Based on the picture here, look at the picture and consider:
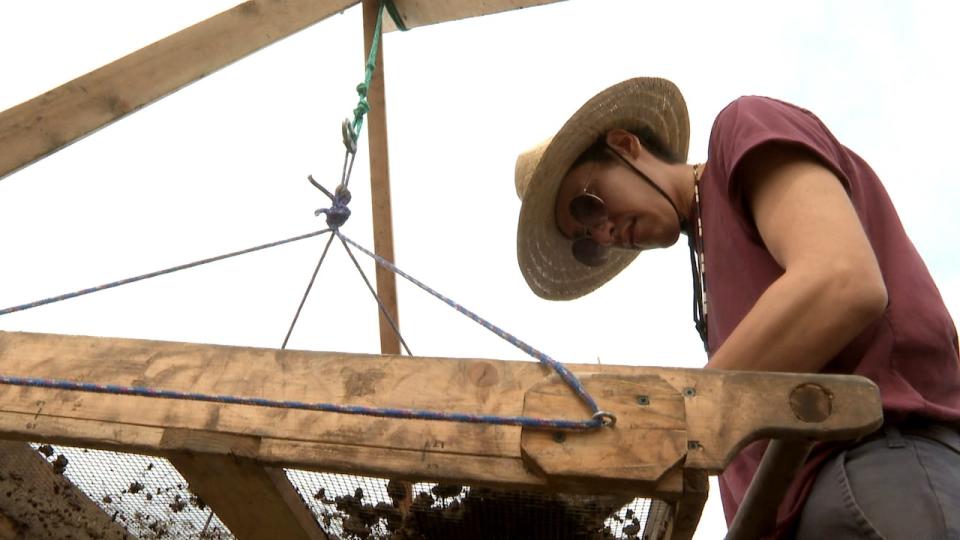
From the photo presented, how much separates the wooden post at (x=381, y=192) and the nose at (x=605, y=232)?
3.25 feet

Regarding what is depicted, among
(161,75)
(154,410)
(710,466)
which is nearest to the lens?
(710,466)

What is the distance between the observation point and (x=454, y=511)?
1.16 metres

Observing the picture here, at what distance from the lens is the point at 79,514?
4.57 feet

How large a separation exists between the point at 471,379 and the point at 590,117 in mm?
930

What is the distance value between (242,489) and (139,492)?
41 centimetres

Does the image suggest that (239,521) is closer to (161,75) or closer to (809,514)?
(809,514)

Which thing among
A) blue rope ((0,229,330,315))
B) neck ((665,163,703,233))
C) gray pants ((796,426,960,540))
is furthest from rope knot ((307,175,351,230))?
gray pants ((796,426,960,540))

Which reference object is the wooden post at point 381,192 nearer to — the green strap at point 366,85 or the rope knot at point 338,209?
the green strap at point 366,85

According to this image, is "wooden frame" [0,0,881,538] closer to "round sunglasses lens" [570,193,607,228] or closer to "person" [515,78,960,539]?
"person" [515,78,960,539]

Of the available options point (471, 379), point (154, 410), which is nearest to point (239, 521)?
point (154, 410)

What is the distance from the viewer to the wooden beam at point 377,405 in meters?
0.88

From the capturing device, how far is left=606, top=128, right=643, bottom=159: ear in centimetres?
176

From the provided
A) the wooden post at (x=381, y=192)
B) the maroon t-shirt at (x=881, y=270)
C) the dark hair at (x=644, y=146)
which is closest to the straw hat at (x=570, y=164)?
the dark hair at (x=644, y=146)

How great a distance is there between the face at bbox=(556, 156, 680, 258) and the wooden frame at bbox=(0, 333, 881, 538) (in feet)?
2.48
